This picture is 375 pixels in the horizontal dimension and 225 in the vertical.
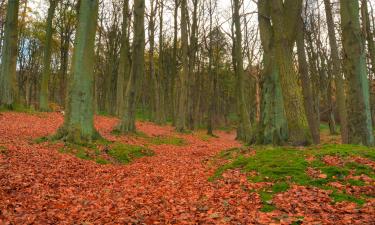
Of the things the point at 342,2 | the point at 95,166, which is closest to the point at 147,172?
the point at 95,166

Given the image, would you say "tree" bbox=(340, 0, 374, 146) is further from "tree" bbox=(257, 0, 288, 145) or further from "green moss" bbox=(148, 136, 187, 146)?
"green moss" bbox=(148, 136, 187, 146)

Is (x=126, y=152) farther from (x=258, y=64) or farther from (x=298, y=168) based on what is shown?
(x=258, y=64)

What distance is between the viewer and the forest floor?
5.39m

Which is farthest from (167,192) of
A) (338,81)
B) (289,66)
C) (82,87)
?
(338,81)

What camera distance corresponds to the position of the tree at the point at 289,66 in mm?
10547

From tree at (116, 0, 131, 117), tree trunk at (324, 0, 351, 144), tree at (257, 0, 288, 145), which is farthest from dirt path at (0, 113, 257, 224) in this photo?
tree at (116, 0, 131, 117)

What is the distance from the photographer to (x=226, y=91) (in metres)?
53.2

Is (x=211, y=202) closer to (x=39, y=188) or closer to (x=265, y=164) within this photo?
(x=265, y=164)

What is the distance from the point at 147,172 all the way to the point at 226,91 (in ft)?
145

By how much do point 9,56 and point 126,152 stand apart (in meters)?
10.9

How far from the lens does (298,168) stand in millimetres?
7316

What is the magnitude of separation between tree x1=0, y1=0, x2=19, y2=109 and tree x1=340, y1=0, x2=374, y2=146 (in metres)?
16.7

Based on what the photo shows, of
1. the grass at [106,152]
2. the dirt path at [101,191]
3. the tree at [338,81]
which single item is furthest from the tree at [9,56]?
the tree at [338,81]

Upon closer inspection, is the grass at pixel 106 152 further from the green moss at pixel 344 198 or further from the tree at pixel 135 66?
the green moss at pixel 344 198
